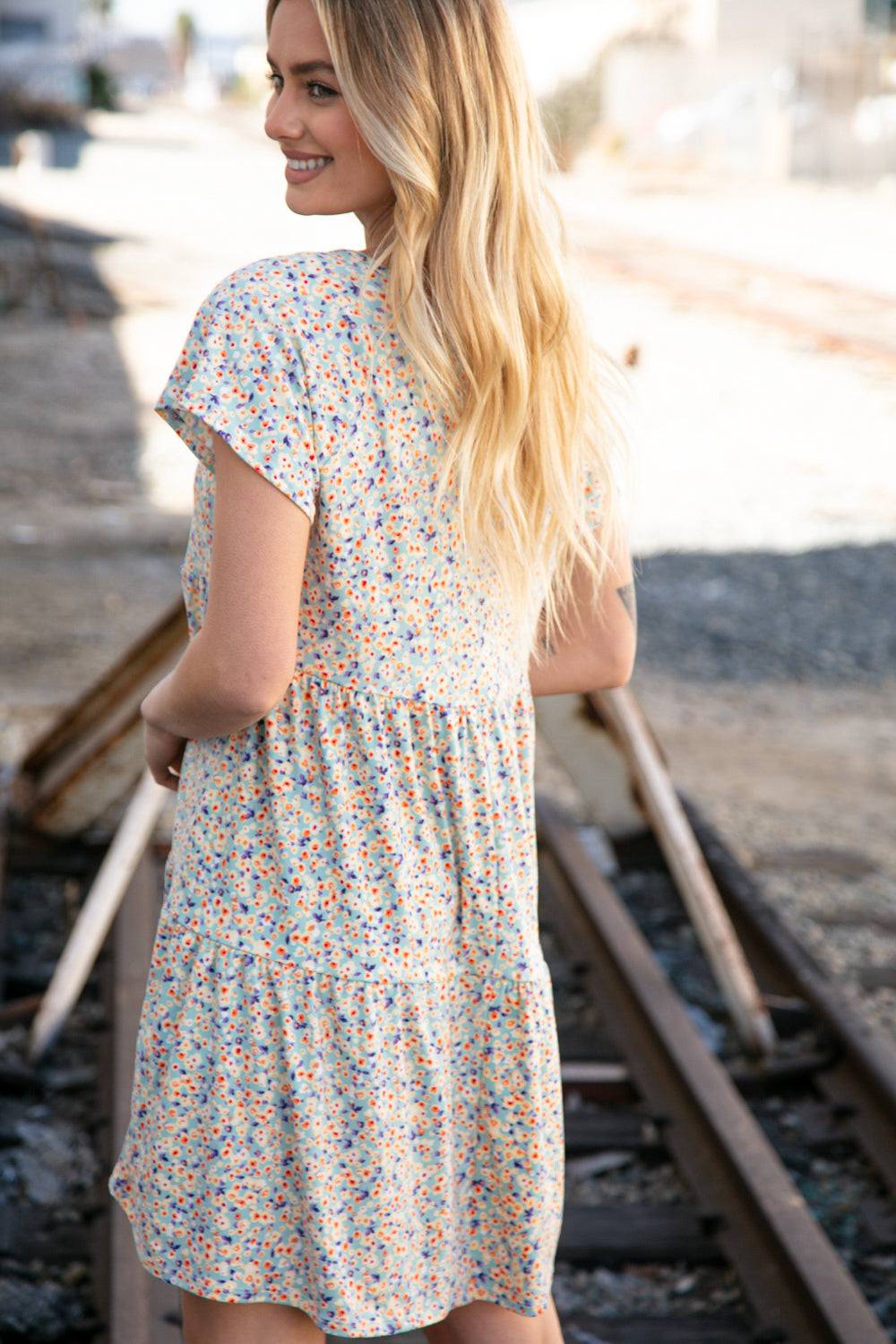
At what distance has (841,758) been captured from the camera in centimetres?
623

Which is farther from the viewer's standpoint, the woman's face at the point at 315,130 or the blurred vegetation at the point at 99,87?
the blurred vegetation at the point at 99,87

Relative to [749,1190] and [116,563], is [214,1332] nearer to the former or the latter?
[749,1190]

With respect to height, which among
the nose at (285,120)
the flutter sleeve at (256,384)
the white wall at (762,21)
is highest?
the nose at (285,120)

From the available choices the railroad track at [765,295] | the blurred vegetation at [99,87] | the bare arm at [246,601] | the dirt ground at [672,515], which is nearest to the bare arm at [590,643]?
the dirt ground at [672,515]

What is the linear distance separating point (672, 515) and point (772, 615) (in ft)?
6.45

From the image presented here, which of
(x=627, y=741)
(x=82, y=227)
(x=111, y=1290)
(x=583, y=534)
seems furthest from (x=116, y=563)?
(x=82, y=227)

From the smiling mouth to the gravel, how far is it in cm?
566

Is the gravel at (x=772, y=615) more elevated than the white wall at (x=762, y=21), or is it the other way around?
the white wall at (x=762, y=21)

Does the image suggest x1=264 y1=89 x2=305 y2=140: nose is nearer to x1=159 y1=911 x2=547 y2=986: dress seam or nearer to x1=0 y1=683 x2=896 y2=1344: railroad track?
x1=159 y1=911 x2=547 y2=986: dress seam

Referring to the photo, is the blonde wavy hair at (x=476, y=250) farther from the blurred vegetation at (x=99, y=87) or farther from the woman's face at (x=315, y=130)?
the blurred vegetation at (x=99, y=87)

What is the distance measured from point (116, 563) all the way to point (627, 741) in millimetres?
5029

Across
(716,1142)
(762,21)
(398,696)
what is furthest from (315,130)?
(762,21)

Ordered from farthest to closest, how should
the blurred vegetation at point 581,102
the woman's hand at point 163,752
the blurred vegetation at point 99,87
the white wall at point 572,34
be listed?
1. the blurred vegetation at point 99,87
2. the white wall at point 572,34
3. the blurred vegetation at point 581,102
4. the woman's hand at point 163,752

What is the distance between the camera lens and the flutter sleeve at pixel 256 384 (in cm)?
146
